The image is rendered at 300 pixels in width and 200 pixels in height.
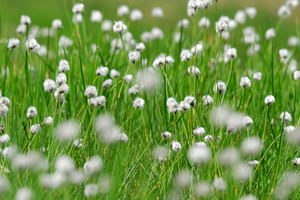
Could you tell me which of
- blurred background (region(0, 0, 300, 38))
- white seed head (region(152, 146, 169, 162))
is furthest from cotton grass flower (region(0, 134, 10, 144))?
blurred background (region(0, 0, 300, 38))

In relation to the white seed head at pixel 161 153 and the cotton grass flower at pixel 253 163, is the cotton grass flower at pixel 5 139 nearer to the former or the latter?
the white seed head at pixel 161 153

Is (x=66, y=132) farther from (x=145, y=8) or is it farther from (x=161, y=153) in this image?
(x=145, y=8)

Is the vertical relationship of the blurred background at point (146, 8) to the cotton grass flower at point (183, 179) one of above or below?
above

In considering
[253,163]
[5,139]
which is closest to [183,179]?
[253,163]

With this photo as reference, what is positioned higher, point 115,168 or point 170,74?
point 170,74

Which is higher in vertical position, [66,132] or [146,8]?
[146,8]

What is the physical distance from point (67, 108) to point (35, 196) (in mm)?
1203

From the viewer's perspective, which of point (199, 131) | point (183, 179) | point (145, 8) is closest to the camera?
point (183, 179)

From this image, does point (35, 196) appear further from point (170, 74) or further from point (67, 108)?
point (170, 74)

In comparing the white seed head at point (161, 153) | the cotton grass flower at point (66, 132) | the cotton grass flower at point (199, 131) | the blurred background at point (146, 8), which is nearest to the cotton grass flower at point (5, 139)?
the cotton grass flower at point (66, 132)

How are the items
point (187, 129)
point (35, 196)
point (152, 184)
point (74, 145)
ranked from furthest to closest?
point (187, 129)
point (74, 145)
point (152, 184)
point (35, 196)

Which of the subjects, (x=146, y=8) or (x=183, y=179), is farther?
(x=146, y=8)

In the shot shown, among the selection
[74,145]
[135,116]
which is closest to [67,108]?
[135,116]

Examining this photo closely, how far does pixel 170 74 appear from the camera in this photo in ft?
11.9
